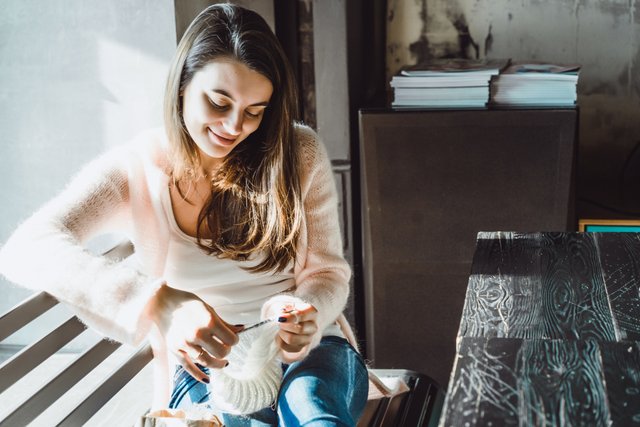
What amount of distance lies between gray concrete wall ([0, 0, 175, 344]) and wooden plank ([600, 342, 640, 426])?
5.58 feet

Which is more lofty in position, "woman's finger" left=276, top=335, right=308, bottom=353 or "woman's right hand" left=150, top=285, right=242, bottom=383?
"woman's right hand" left=150, top=285, right=242, bottom=383

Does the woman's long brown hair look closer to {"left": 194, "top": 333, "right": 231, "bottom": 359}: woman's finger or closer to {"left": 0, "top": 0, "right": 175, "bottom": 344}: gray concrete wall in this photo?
{"left": 194, "top": 333, "right": 231, "bottom": 359}: woman's finger

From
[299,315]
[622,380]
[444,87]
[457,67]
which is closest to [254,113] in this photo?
[299,315]

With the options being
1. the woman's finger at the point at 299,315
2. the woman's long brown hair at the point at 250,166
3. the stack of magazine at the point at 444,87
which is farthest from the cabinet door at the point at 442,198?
the woman's finger at the point at 299,315

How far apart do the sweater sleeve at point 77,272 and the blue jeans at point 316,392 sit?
27 cm

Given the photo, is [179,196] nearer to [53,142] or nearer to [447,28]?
[53,142]

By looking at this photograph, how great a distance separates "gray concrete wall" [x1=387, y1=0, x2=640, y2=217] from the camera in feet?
9.71

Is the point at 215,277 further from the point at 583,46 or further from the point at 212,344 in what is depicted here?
the point at 583,46

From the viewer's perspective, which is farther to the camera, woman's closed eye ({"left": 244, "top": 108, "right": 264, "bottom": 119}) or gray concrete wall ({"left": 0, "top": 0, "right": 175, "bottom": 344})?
gray concrete wall ({"left": 0, "top": 0, "right": 175, "bottom": 344})

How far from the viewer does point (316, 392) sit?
60.6 inches

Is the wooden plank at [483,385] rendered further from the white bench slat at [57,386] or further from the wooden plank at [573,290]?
the white bench slat at [57,386]

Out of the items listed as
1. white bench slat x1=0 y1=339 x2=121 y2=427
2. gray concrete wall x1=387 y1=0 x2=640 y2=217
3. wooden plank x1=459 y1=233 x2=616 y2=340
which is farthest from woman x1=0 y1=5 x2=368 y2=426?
gray concrete wall x1=387 y1=0 x2=640 y2=217

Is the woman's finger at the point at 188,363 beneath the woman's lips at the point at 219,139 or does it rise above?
beneath

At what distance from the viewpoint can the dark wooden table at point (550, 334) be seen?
1050 millimetres
